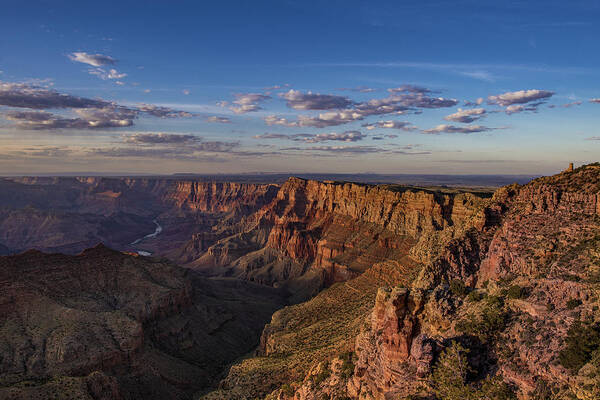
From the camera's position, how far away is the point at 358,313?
63312 mm

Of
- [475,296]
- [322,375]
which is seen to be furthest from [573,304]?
[322,375]

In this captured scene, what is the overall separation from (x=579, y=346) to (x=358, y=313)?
4384 cm

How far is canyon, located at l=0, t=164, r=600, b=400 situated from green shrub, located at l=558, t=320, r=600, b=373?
160mm

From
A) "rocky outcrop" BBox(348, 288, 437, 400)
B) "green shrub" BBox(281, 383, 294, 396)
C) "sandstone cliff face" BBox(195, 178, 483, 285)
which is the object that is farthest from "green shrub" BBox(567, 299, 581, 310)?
"sandstone cliff face" BBox(195, 178, 483, 285)

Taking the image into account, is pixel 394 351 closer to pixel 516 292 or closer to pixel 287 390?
pixel 516 292

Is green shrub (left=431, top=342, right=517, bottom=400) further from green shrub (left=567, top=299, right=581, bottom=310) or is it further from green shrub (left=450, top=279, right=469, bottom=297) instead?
green shrub (left=450, top=279, right=469, bottom=297)

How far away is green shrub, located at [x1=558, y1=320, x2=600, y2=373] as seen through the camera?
20.7 m

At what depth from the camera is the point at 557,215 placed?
37.2 metres

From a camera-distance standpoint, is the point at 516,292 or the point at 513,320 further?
the point at 516,292

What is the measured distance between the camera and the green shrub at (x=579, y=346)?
20703 millimetres

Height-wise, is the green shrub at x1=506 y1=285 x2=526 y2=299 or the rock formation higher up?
the green shrub at x1=506 y1=285 x2=526 y2=299

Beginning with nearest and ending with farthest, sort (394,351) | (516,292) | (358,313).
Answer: (516,292)
(394,351)
(358,313)

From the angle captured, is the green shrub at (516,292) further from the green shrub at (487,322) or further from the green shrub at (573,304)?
the green shrub at (573,304)

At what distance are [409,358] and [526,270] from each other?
1419cm
